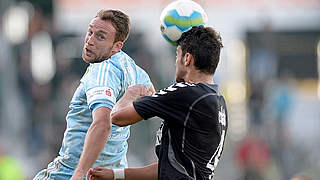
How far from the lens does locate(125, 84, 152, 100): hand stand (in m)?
6.98

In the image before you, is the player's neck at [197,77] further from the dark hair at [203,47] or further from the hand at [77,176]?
the hand at [77,176]

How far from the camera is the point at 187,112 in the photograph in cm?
686

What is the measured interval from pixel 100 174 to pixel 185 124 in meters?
0.76

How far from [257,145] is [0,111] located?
15.0 ft

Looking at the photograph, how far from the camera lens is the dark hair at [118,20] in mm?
7375

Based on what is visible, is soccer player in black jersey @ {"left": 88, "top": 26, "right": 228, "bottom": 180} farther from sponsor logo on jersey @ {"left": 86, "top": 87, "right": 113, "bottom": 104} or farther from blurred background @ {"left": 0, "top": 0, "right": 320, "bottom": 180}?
blurred background @ {"left": 0, "top": 0, "right": 320, "bottom": 180}

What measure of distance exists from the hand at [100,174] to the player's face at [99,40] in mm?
915

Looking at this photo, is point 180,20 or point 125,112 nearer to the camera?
point 125,112

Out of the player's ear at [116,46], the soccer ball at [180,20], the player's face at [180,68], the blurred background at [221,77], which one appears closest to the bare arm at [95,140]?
the player's face at [180,68]

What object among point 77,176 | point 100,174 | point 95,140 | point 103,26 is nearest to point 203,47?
point 103,26

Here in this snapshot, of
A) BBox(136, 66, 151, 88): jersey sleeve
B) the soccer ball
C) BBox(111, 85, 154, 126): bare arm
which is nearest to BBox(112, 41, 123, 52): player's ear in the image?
BBox(136, 66, 151, 88): jersey sleeve

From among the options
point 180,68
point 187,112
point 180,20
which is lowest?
point 187,112

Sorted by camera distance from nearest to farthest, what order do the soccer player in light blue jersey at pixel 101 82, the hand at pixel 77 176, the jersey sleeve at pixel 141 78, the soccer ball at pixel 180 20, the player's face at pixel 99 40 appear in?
the hand at pixel 77 176
the soccer player in light blue jersey at pixel 101 82
the player's face at pixel 99 40
the jersey sleeve at pixel 141 78
the soccer ball at pixel 180 20

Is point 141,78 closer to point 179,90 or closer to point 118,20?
point 118,20
